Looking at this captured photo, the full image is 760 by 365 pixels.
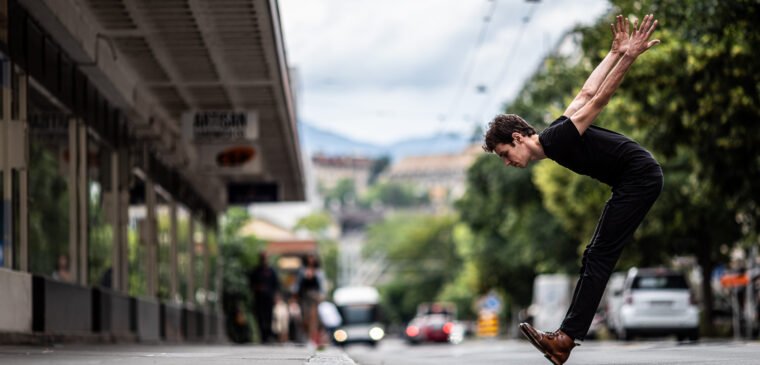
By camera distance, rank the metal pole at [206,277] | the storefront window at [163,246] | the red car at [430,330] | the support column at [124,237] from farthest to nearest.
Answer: the red car at [430,330], the metal pole at [206,277], the storefront window at [163,246], the support column at [124,237]

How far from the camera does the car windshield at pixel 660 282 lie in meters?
30.3

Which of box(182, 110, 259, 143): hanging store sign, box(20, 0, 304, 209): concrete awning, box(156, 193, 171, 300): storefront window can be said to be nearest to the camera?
box(20, 0, 304, 209): concrete awning

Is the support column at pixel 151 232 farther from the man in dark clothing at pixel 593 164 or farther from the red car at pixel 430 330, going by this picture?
the red car at pixel 430 330

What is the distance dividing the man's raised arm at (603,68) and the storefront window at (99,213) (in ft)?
33.0

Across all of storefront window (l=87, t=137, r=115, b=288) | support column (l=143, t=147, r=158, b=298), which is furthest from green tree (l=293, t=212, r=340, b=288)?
storefront window (l=87, t=137, r=115, b=288)

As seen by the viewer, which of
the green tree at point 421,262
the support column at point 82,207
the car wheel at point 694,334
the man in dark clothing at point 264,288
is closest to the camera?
the support column at point 82,207

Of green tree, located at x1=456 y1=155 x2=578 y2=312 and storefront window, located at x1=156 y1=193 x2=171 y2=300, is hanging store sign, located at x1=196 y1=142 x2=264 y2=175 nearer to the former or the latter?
storefront window, located at x1=156 y1=193 x2=171 y2=300

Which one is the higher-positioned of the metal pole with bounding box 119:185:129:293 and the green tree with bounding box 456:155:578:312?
the green tree with bounding box 456:155:578:312

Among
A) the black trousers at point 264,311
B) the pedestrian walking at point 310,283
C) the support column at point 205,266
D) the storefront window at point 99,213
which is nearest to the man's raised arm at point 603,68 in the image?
the storefront window at point 99,213

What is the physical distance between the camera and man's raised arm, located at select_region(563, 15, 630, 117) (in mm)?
7133

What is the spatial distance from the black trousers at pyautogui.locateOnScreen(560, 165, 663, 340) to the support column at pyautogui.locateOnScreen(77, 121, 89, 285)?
961 centimetres

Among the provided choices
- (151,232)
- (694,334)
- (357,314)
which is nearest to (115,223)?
(151,232)

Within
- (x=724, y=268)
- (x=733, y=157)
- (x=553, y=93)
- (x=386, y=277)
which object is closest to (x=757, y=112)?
(x=733, y=157)

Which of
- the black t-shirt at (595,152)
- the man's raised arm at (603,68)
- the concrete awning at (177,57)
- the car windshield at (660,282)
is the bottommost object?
the car windshield at (660,282)
